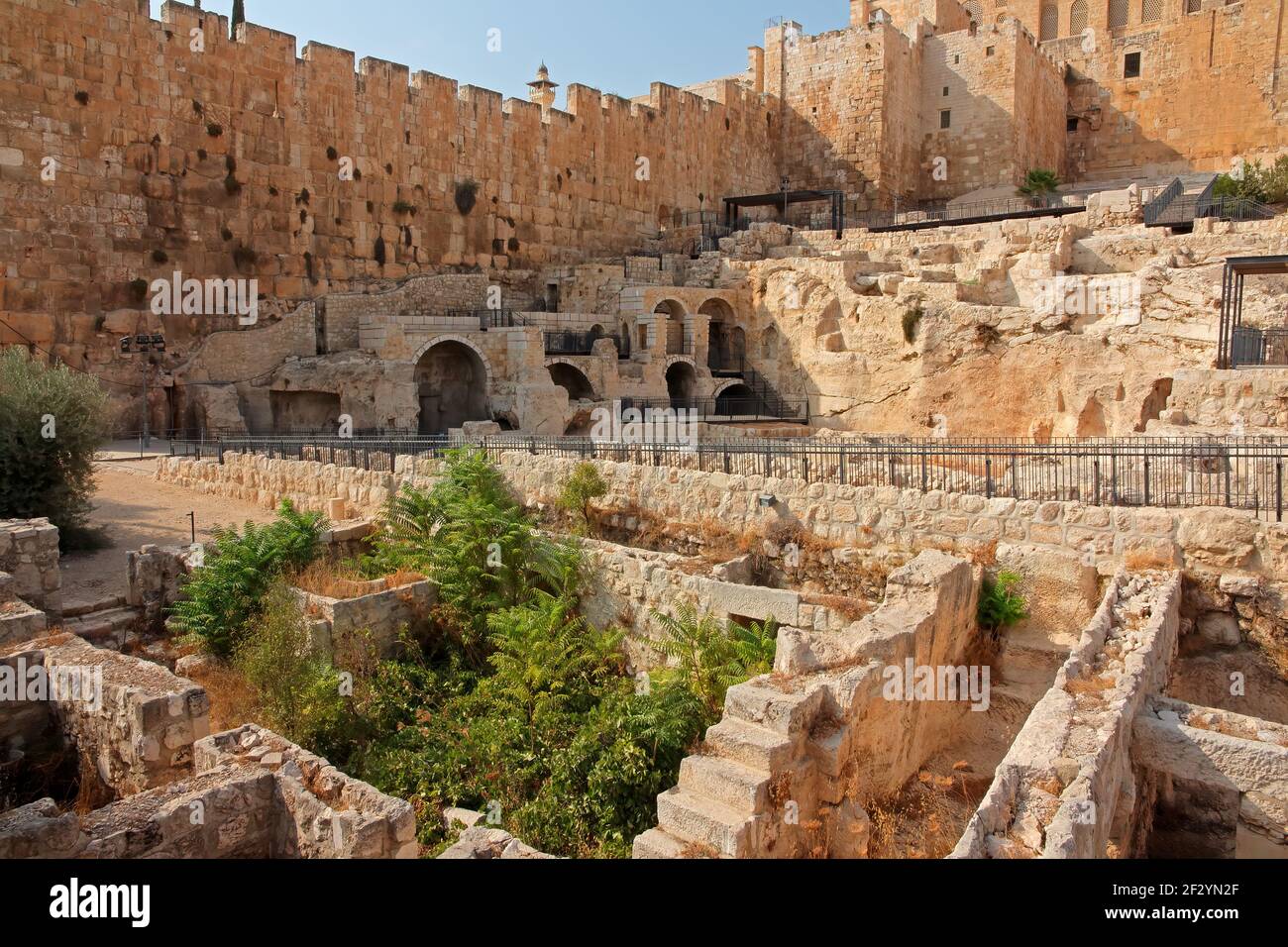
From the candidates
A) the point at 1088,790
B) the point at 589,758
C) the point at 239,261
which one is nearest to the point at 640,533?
the point at 589,758

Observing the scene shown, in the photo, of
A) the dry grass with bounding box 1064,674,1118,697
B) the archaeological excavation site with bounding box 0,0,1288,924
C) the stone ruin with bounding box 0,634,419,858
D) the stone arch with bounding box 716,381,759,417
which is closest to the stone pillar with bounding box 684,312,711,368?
the archaeological excavation site with bounding box 0,0,1288,924

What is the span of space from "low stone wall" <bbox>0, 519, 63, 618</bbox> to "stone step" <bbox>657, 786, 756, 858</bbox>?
263 inches

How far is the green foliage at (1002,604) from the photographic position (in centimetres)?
809

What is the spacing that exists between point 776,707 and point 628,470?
20.6ft

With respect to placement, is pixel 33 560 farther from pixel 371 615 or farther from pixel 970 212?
pixel 970 212

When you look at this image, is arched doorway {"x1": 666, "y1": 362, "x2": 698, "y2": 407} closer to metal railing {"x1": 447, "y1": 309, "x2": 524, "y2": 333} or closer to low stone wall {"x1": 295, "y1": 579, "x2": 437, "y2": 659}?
metal railing {"x1": 447, "y1": 309, "x2": 524, "y2": 333}

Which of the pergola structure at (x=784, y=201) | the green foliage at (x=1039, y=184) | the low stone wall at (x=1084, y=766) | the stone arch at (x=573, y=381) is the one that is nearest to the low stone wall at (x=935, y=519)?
the low stone wall at (x=1084, y=766)

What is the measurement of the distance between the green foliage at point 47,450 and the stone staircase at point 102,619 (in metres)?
2.21

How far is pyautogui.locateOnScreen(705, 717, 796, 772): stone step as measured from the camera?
17.3ft

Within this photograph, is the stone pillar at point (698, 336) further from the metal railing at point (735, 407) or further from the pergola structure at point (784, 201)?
the pergola structure at point (784, 201)

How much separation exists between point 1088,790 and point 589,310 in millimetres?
24236

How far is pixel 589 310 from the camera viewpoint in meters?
27.1

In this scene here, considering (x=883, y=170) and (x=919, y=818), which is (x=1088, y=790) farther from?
(x=883, y=170)

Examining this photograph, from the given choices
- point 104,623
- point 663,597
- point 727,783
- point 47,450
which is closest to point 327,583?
point 104,623
